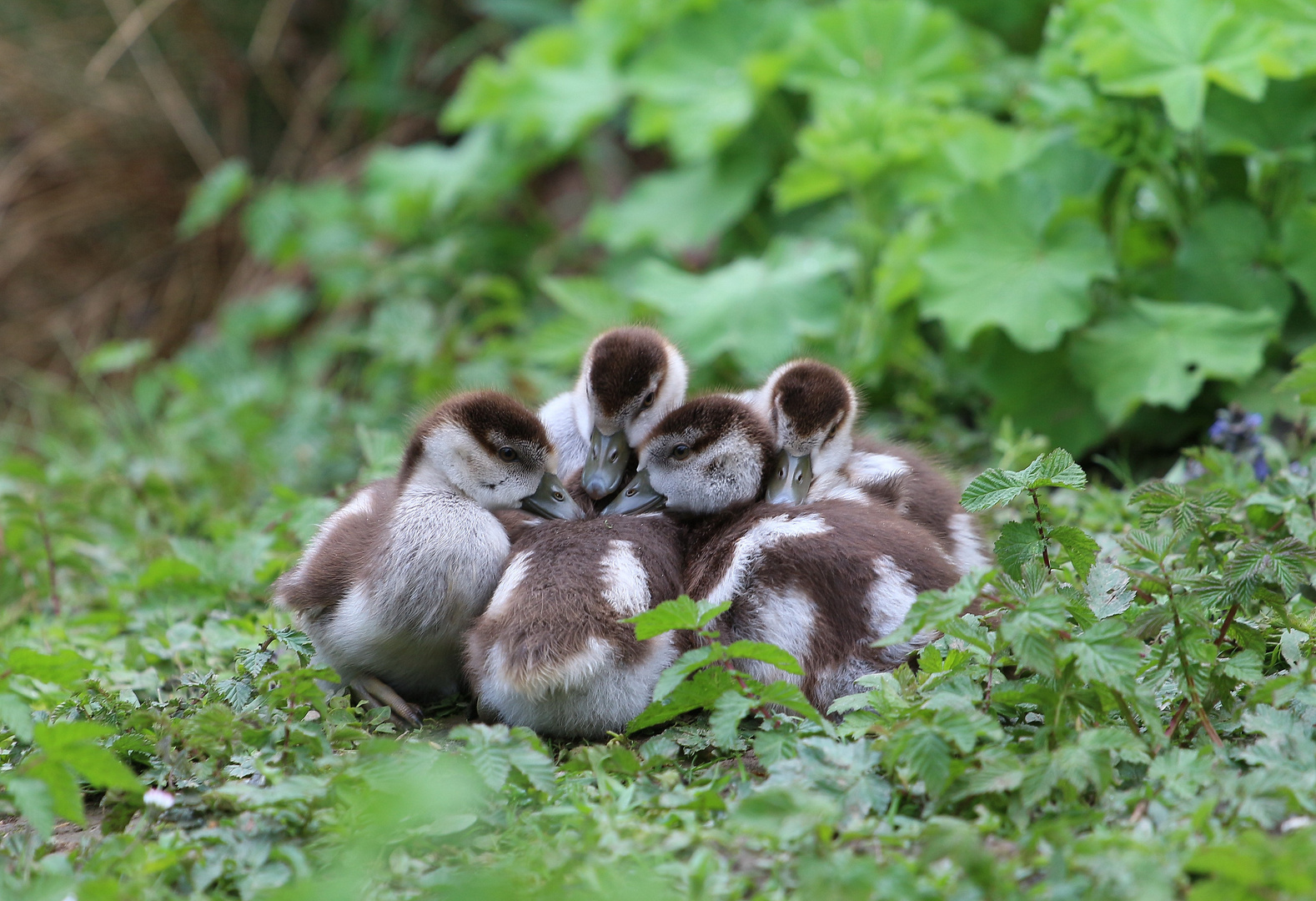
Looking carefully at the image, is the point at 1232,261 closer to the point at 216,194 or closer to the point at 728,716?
the point at 728,716

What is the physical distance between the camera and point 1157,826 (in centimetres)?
246

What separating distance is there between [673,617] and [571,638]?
0.36 meters

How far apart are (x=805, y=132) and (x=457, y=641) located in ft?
11.6

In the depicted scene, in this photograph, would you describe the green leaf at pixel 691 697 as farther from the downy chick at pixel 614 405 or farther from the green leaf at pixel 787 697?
the downy chick at pixel 614 405

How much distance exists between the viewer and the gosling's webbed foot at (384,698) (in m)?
3.49

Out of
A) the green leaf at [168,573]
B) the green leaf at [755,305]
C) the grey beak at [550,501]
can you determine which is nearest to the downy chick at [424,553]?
the grey beak at [550,501]

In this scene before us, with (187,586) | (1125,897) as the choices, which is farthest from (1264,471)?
(187,586)

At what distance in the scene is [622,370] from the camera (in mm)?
4000

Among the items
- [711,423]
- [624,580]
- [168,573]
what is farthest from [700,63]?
[624,580]

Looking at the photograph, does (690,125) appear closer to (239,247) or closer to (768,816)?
(239,247)

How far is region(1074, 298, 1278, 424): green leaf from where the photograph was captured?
→ 191 inches

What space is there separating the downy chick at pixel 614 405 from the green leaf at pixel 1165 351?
193cm

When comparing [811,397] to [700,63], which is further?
[700,63]

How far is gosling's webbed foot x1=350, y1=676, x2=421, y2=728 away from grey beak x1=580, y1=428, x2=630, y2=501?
88cm
